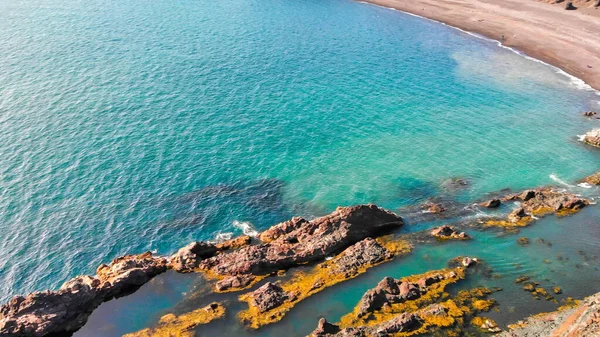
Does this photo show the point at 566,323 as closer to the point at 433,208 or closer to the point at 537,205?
the point at 433,208

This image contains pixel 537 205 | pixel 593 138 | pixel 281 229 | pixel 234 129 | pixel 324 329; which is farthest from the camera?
pixel 234 129

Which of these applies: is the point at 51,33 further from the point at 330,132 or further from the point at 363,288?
the point at 363,288

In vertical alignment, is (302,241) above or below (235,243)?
above

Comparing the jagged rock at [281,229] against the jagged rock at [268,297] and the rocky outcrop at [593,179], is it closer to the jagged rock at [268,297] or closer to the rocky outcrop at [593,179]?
the jagged rock at [268,297]

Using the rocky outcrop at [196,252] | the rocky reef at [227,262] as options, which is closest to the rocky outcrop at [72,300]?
the rocky reef at [227,262]

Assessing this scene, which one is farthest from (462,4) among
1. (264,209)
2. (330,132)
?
(264,209)

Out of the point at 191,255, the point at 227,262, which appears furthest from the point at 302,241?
the point at 191,255

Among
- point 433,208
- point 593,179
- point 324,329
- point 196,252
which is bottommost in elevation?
point 324,329
